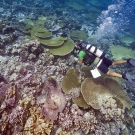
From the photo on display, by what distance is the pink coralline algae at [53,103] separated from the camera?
12.9 ft

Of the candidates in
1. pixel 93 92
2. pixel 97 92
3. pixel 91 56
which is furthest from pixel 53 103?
pixel 91 56

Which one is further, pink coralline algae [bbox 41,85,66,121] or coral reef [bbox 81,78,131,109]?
coral reef [bbox 81,78,131,109]

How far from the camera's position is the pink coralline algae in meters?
3.94

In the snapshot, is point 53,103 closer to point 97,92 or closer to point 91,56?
point 97,92

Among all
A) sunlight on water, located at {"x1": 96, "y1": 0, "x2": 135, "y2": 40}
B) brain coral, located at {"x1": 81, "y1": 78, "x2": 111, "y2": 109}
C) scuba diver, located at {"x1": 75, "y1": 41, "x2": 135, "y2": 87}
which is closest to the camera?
brain coral, located at {"x1": 81, "y1": 78, "x2": 111, "y2": 109}

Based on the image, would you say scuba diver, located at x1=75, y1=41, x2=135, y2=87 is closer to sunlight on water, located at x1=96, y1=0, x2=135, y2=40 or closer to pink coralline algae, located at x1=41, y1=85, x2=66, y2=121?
pink coralline algae, located at x1=41, y1=85, x2=66, y2=121

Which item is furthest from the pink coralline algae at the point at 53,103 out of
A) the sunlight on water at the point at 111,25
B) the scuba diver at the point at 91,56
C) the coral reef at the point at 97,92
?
the sunlight on water at the point at 111,25

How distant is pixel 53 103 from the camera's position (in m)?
4.14

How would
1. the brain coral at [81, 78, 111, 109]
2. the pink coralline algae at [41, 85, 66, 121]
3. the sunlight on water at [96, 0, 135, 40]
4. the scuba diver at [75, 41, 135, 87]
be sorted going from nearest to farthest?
the pink coralline algae at [41, 85, 66, 121], the brain coral at [81, 78, 111, 109], the scuba diver at [75, 41, 135, 87], the sunlight on water at [96, 0, 135, 40]

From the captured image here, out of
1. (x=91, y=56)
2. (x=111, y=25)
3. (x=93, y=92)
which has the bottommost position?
(x=111, y=25)

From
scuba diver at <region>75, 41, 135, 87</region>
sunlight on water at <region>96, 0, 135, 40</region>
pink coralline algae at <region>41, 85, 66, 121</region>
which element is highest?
scuba diver at <region>75, 41, 135, 87</region>

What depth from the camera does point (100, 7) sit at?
24156mm

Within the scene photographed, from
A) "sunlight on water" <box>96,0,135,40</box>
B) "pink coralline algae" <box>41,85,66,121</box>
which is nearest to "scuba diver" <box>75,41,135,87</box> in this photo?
"pink coralline algae" <box>41,85,66,121</box>

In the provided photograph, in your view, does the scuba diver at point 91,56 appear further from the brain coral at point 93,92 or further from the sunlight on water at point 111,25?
the sunlight on water at point 111,25
